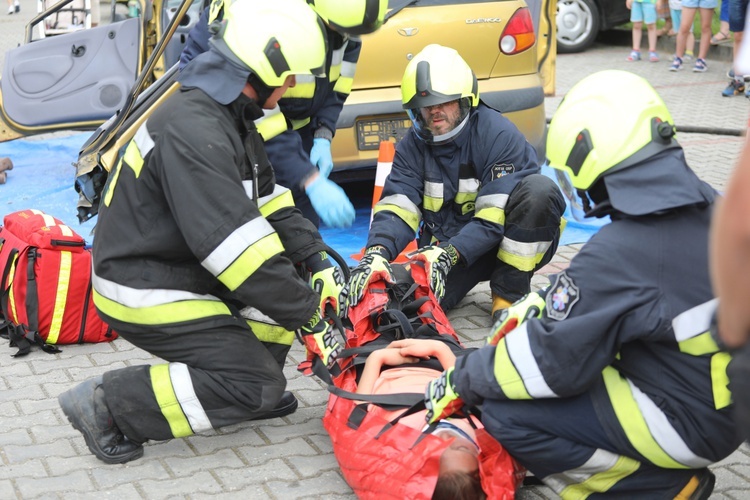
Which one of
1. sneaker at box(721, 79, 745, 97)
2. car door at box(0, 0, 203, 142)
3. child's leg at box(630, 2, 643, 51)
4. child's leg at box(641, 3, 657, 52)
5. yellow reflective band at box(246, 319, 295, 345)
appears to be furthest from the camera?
child's leg at box(630, 2, 643, 51)

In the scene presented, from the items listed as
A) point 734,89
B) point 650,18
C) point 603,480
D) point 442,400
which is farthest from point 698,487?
point 650,18

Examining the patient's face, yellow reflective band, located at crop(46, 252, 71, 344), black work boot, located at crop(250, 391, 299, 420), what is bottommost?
black work boot, located at crop(250, 391, 299, 420)

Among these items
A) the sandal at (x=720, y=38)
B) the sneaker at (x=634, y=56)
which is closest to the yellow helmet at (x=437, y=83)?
the sneaker at (x=634, y=56)

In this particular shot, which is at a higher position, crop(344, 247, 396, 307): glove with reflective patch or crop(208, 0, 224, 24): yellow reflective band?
crop(208, 0, 224, 24): yellow reflective band

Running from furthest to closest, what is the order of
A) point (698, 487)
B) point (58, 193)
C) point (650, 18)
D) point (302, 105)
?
point (650, 18) < point (58, 193) < point (302, 105) < point (698, 487)

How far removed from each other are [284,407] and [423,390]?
2.43 ft

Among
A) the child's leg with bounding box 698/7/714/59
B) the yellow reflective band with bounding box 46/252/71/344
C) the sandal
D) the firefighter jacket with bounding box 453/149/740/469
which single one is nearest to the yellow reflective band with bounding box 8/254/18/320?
the yellow reflective band with bounding box 46/252/71/344

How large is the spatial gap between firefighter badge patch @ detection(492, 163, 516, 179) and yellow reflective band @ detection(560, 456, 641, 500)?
1.93 m

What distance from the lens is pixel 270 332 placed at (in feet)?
12.3

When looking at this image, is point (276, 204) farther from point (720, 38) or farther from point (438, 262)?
point (720, 38)

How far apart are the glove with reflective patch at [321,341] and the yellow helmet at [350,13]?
1.43m

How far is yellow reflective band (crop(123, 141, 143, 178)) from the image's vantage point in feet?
10.9

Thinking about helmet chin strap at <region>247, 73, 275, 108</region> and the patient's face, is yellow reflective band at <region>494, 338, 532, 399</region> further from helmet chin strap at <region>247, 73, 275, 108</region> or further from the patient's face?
helmet chin strap at <region>247, 73, 275, 108</region>

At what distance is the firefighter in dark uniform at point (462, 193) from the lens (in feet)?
14.6
